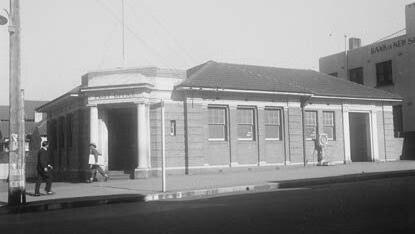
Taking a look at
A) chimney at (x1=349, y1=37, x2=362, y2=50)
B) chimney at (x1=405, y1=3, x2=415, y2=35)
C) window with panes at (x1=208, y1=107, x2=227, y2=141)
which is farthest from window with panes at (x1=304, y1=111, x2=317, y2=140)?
chimney at (x1=349, y1=37, x2=362, y2=50)

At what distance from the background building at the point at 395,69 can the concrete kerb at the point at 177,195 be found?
15295mm

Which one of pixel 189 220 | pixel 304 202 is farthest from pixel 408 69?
pixel 189 220

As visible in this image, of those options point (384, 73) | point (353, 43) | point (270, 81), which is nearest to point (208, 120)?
point (270, 81)

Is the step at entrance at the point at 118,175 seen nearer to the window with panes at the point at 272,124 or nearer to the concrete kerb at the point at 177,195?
the window with panes at the point at 272,124

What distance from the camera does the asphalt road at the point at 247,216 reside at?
7926 mm

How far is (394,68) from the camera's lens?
35.3 meters

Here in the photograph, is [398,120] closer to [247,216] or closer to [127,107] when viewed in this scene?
[127,107]

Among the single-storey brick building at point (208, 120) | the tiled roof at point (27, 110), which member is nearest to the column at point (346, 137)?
the single-storey brick building at point (208, 120)

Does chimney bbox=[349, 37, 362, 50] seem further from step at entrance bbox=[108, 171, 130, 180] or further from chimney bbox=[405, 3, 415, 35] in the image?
A: step at entrance bbox=[108, 171, 130, 180]

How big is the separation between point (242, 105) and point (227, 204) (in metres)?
13.4

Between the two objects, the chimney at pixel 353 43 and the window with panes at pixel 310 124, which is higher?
the chimney at pixel 353 43

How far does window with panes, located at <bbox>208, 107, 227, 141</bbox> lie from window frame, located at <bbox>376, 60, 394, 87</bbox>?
17558 mm

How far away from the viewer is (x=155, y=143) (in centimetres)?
2219

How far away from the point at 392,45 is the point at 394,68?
5.63 ft
